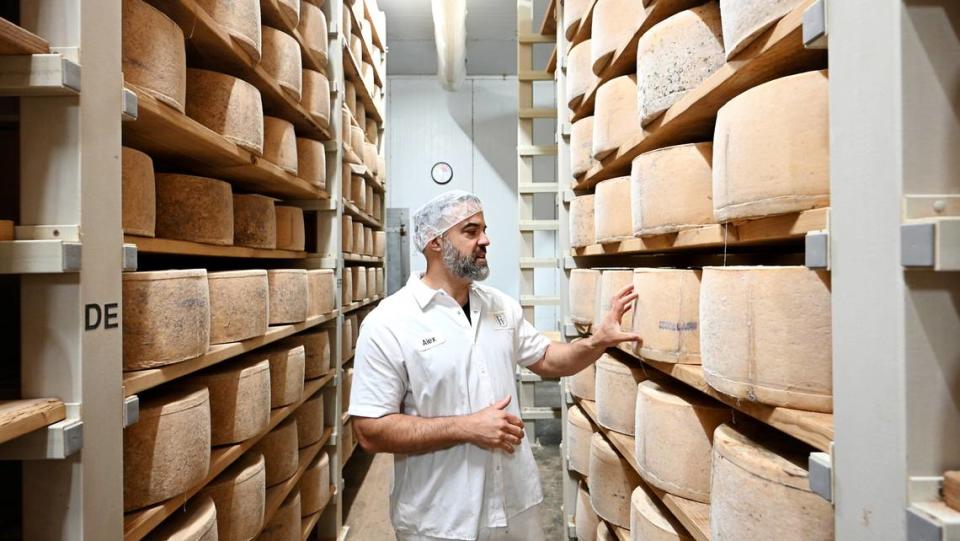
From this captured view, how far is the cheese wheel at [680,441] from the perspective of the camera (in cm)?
149

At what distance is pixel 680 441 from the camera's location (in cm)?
152

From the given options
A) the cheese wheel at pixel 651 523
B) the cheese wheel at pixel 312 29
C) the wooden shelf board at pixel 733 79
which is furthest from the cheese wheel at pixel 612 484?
the cheese wheel at pixel 312 29

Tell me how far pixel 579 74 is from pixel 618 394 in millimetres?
1507

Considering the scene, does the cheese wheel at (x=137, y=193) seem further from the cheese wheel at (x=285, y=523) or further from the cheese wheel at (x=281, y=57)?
the cheese wheel at (x=285, y=523)

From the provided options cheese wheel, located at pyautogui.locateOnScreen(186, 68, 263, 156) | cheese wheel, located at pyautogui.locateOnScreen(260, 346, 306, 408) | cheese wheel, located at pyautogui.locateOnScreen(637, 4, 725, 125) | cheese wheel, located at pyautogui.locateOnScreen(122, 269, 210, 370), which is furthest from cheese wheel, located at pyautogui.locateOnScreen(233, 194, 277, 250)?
cheese wheel, located at pyautogui.locateOnScreen(637, 4, 725, 125)

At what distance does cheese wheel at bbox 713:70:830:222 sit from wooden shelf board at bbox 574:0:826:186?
0.09 metres

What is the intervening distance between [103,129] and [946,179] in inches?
59.0

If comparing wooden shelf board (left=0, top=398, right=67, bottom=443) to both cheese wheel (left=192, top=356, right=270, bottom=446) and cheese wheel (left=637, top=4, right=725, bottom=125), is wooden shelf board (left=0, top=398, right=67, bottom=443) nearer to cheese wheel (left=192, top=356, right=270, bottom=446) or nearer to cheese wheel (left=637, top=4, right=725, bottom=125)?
cheese wheel (left=192, top=356, right=270, bottom=446)

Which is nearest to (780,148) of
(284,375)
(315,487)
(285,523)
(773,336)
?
(773,336)

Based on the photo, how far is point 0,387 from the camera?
1.15 meters

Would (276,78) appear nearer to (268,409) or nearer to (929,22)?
(268,409)

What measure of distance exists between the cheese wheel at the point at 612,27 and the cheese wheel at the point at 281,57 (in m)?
1.24

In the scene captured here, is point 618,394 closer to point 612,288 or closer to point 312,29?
point 612,288

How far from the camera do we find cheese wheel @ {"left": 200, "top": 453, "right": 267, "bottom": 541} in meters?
1.80
